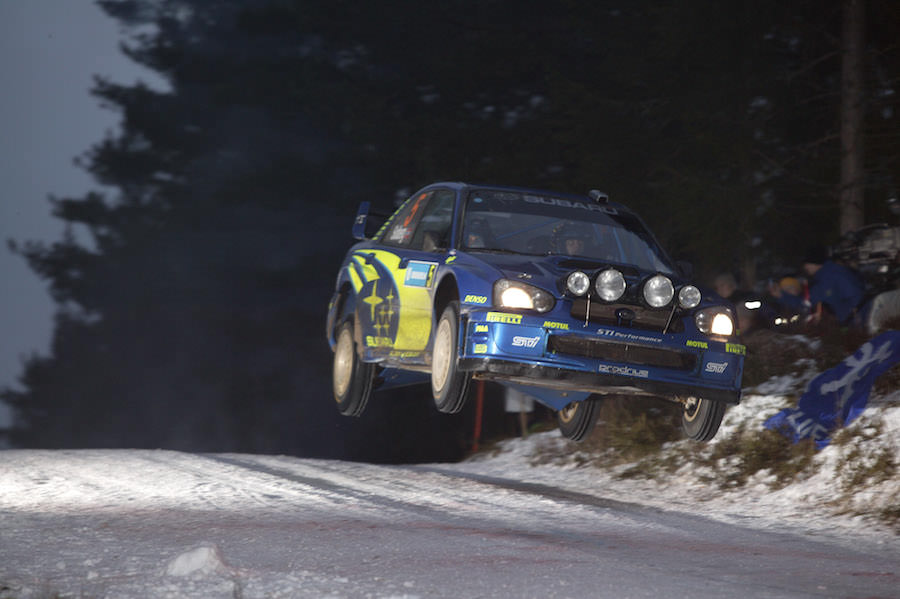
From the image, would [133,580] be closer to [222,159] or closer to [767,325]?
[767,325]

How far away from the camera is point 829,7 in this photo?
18.8 metres

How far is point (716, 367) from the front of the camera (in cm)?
805

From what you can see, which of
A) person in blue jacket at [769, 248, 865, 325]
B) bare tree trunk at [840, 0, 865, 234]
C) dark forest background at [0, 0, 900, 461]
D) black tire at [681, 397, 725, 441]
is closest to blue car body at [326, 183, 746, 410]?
black tire at [681, 397, 725, 441]

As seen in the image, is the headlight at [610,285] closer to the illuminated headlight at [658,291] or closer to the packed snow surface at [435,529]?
the illuminated headlight at [658,291]

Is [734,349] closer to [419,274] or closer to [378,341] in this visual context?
[419,274]

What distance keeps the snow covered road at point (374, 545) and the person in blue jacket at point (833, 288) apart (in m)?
3.86

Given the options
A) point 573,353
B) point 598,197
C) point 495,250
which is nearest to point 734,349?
point 573,353

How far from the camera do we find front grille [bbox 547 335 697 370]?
25.6 ft

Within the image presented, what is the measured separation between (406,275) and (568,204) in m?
1.38

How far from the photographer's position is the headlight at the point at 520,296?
7.80 meters

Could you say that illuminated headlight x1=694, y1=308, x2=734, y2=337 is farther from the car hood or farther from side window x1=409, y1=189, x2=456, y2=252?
side window x1=409, y1=189, x2=456, y2=252

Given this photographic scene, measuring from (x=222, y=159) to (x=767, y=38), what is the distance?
12.4 meters

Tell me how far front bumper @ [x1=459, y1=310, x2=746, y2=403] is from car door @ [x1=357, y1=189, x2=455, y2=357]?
0.95 metres

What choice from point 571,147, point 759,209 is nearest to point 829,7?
point 759,209
